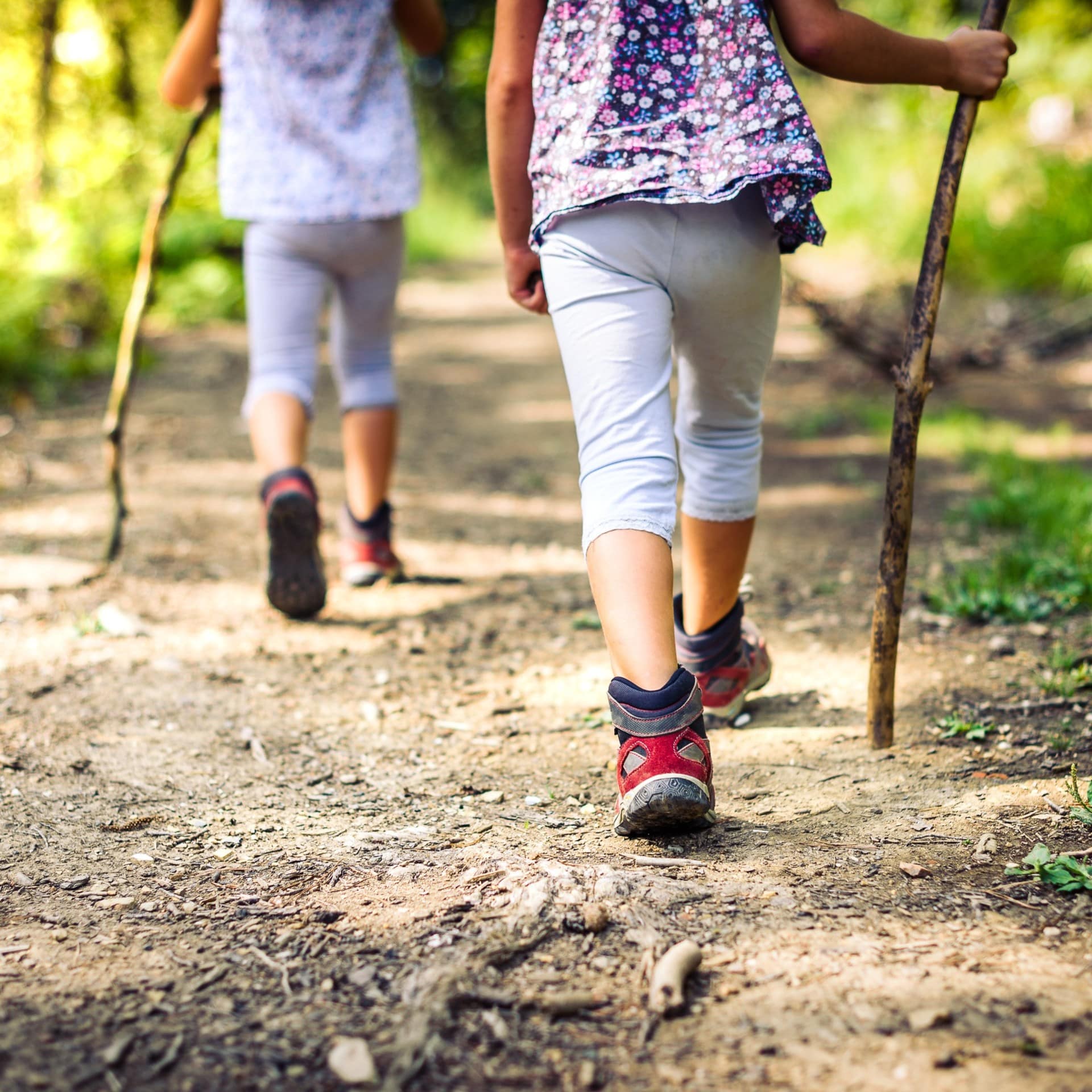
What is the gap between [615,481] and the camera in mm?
1856

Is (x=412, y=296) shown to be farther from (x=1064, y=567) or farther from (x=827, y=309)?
(x=1064, y=567)

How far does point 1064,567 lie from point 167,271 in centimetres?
625

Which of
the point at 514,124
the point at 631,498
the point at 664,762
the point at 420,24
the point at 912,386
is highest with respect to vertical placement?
the point at 420,24

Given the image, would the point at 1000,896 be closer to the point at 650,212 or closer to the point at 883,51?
the point at 650,212

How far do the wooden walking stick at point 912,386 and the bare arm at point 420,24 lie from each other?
5.28ft

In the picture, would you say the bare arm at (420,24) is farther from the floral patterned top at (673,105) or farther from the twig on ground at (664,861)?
the twig on ground at (664,861)

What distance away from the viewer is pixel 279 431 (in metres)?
3.05

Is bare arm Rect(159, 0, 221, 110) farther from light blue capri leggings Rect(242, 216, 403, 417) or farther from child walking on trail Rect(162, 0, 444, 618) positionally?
light blue capri leggings Rect(242, 216, 403, 417)

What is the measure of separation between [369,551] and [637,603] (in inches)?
70.1

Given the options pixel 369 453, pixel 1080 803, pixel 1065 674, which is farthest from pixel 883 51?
pixel 369 453

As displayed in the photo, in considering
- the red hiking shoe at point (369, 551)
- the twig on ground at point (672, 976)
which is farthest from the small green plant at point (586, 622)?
the twig on ground at point (672, 976)

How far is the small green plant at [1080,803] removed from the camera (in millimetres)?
1841

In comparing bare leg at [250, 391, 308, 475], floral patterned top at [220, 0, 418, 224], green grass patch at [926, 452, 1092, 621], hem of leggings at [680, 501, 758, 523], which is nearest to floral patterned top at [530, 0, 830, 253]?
hem of leggings at [680, 501, 758, 523]

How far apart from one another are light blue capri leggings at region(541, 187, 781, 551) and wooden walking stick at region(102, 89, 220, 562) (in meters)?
1.77
